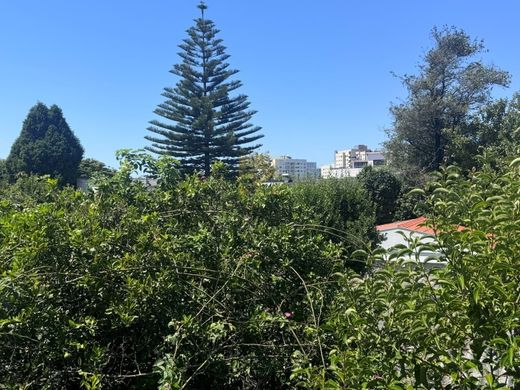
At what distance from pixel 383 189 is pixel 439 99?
4.25 meters

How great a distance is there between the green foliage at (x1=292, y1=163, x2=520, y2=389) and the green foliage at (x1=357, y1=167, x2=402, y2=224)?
1626 cm

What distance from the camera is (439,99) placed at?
1806 centimetres

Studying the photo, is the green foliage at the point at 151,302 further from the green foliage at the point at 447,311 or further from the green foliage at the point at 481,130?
the green foliage at the point at 481,130

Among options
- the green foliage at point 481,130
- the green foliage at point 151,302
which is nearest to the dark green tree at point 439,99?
the green foliage at point 481,130

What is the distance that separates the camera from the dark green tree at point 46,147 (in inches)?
1170

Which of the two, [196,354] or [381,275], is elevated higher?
[381,275]

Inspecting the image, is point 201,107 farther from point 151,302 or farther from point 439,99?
point 151,302

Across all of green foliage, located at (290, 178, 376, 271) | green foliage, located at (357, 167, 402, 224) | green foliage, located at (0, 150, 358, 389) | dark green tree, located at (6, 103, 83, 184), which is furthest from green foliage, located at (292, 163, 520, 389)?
dark green tree, located at (6, 103, 83, 184)

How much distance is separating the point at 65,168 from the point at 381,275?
3196cm

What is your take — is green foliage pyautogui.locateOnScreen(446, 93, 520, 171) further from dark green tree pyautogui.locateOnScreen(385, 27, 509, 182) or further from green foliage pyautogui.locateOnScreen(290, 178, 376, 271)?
green foliage pyautogui.locateOnScreen(290, 178, 376, 271)

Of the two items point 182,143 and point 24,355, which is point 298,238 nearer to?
point 24,355

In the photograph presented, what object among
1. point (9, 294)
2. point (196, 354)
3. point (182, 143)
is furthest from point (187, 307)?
point (182, 143)

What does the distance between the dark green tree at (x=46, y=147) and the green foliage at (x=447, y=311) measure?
30235 mm

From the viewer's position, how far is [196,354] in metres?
1.47
